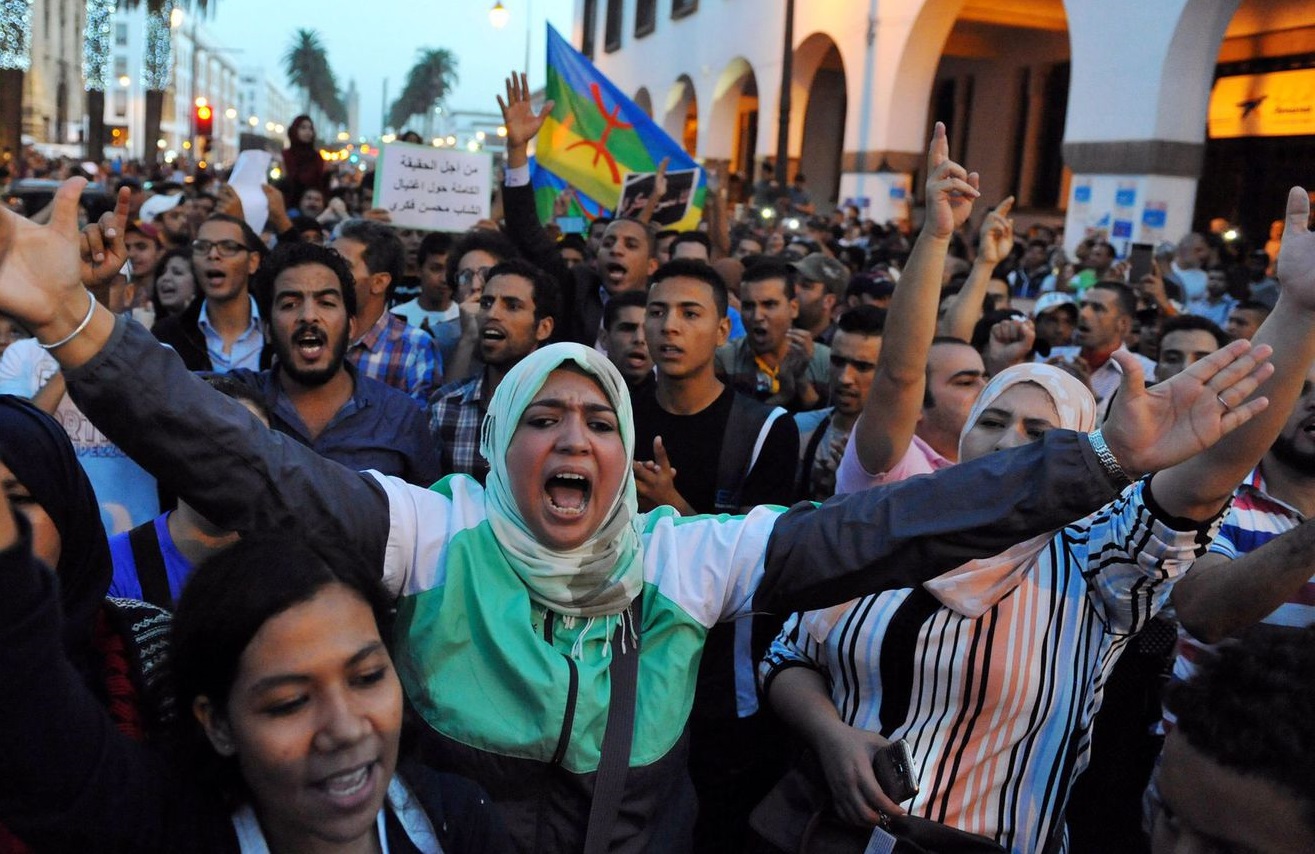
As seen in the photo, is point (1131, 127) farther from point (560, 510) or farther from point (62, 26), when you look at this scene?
point (62, 26)

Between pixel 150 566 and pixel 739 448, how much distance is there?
69.4 inches

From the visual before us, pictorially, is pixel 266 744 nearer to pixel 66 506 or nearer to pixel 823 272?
pixel 66 506

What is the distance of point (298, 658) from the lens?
5.47 ft

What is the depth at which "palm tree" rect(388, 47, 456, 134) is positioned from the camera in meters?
112

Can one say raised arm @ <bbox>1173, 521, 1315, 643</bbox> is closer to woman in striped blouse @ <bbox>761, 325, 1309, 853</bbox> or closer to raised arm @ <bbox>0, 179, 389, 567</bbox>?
woman in striped blouse @ <bbox>761, 325, 1309, 853</bbox>

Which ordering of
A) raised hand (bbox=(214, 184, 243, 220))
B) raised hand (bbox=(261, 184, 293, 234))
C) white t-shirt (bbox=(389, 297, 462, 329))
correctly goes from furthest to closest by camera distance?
raised hand (bbox=(261, 184, 293, 234)), raised hand (bbox=(214, 184, 243, 220)), white t-shirt (bbox=(389, 297, 462, 329))

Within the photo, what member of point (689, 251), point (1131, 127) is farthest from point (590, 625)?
point (1131, 127)

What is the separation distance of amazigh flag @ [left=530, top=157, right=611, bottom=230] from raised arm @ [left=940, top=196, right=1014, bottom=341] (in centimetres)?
523

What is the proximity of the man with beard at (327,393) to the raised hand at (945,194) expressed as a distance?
5.94 ft

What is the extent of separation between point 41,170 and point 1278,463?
3069 cm

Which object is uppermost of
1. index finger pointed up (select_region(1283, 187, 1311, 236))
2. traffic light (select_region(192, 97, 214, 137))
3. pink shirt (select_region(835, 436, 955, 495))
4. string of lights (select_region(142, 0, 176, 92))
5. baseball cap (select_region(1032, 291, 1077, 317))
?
string of lights (select_region(142, 0, 176, 92))

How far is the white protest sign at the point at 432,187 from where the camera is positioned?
788 cm

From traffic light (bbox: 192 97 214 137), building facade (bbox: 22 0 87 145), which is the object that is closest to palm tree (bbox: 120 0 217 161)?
traffic light (bbox: 192 97 214 137)

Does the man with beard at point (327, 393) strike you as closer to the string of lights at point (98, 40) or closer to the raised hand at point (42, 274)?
the raised hand at point (42, 274)
